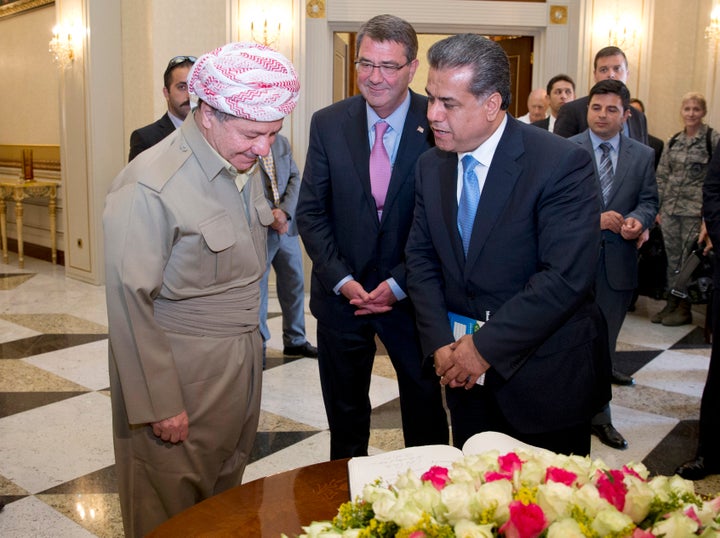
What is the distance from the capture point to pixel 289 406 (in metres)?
3.91

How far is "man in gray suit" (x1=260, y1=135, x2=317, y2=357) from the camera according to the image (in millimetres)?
4383

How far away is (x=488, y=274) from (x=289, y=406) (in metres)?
2.10

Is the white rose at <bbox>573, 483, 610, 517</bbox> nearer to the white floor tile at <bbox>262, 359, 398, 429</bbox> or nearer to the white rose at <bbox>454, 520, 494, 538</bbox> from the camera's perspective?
the white rose at <bbox>454, 520, 494, 538</bbox>

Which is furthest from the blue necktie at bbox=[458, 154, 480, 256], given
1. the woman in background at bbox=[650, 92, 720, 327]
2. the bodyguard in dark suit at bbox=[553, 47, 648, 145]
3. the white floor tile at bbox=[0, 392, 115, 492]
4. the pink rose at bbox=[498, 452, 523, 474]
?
the woman in background at bbox=[650, 92, 720, 327]

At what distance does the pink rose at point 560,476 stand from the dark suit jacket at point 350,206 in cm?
157

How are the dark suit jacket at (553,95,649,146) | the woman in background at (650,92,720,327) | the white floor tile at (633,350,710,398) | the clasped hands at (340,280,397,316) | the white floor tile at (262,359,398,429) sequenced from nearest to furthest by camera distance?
the clasped hands at (340,280,397,316) → the white floor tile at (262,359,398,429) → the dark suit jacket at (553,95,649,146) → the white floor tile at (633,350,710,398) → the woman in background at (650,92,720,327)

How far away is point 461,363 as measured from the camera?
2053mm

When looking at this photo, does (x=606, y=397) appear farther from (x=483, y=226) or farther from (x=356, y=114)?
(x=356, y=114)

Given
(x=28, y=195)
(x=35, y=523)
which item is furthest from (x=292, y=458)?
(x=28, y=195)

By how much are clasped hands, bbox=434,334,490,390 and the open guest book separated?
51 centimetres

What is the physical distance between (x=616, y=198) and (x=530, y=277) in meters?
1.72

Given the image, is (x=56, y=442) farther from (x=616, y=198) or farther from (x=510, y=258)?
(x=616, y=198)

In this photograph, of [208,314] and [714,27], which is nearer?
[208,314]

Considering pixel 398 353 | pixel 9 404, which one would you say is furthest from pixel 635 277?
pixel 9 404
